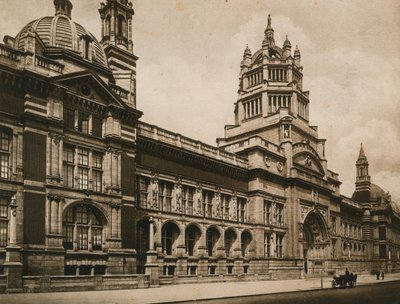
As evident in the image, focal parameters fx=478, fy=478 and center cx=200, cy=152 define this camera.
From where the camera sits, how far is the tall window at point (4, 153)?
92.4 feet

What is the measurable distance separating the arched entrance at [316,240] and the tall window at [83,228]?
3823 centimetres

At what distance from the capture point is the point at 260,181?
174ft

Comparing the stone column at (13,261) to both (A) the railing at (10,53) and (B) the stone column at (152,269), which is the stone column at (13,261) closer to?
(A) the railing at (10,53)

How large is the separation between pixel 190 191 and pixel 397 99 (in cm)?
2344

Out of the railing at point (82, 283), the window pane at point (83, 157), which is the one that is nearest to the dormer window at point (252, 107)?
the window pane at point (83, 157)

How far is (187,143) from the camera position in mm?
45625

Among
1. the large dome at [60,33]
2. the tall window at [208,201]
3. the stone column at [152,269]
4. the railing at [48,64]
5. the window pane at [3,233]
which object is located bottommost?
the stone column at [152,269]

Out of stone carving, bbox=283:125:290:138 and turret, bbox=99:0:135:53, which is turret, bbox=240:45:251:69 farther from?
turret, bbox=99:0:135:53

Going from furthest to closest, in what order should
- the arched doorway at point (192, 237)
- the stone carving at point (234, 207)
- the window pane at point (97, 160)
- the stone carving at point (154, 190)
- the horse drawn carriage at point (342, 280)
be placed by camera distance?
the stone carving at point (234, 207) → the arched doorway at point (192, 237) → the stone carving at point (154, 190) → the horse drawn carriage at point (342, 280) → the window pane at point (97, 160)

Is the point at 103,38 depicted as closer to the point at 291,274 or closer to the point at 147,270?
the point at 147,270

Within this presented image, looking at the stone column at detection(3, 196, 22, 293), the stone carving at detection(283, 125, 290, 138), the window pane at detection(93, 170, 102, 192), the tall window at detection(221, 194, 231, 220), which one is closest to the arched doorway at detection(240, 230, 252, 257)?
the tall window at detection(221, 194, 231, 220)

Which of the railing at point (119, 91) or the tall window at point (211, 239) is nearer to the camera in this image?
the railing at point (119, 91)

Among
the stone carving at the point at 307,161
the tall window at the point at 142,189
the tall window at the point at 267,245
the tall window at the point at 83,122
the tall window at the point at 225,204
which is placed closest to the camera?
the tall window at the point at 83,122

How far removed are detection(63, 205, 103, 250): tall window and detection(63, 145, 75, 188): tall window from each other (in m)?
1.75
